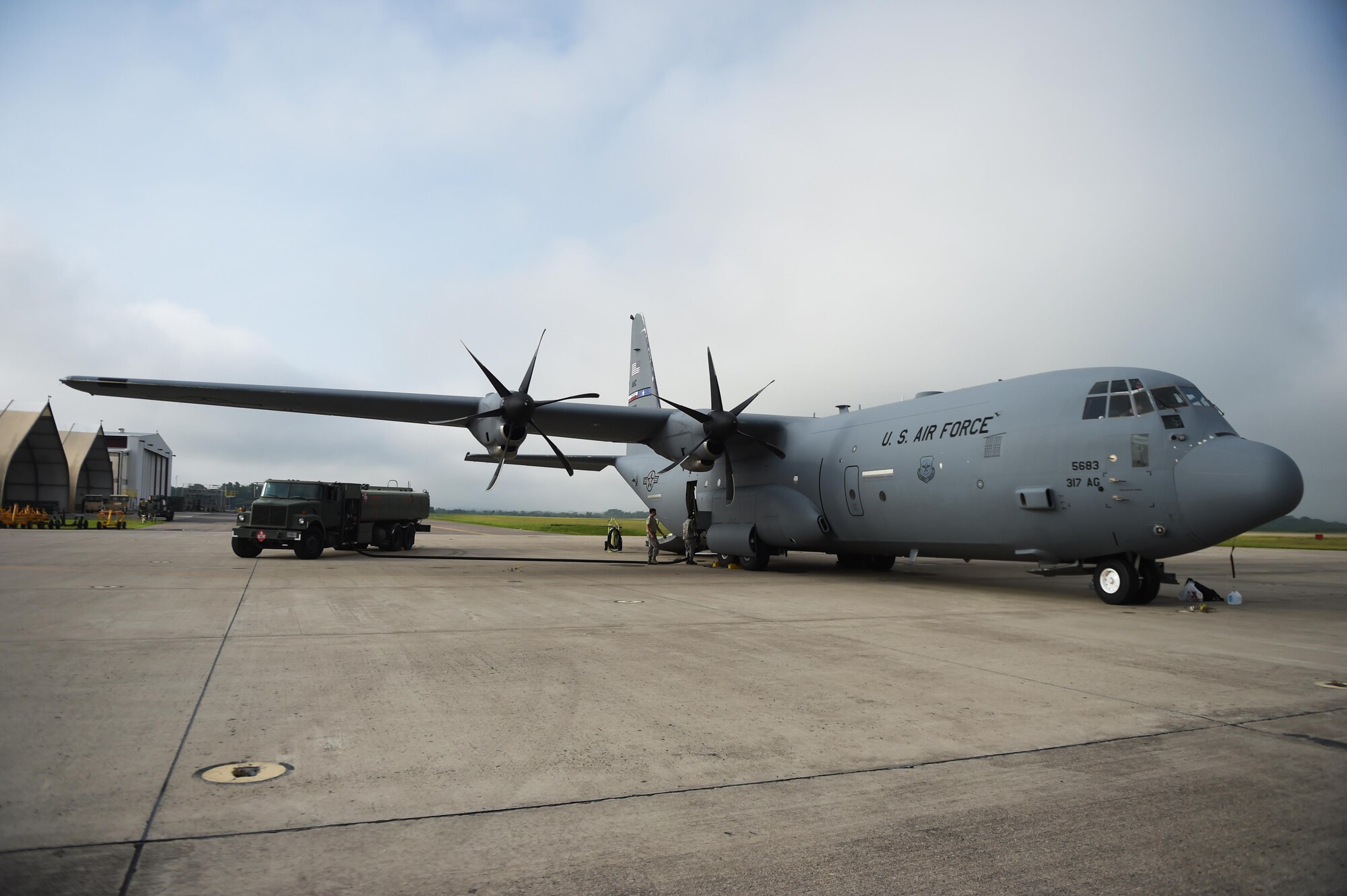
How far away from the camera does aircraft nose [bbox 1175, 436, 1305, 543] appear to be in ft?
34.2

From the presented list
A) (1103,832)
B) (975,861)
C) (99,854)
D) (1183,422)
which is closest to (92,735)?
(99,854)

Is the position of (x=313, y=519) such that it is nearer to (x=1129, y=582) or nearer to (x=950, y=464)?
(x=950, y=464)

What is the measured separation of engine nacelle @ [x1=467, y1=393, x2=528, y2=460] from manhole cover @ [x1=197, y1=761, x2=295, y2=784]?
13486 mm

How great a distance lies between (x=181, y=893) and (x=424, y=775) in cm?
135

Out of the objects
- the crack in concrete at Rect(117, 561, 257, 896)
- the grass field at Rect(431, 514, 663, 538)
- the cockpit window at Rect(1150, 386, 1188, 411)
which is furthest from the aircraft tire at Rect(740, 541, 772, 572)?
the grass field at Rect(431, 514, 663, 538)

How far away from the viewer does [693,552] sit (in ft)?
71.5

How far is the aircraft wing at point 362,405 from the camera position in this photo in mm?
16906

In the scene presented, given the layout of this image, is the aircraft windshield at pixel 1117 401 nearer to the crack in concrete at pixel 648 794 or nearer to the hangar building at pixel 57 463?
the crack in concrete at pixel 648 794

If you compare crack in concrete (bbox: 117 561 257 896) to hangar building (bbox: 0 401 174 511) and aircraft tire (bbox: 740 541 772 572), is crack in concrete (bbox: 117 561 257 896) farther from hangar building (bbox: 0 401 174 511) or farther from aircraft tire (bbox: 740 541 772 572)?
hangar building (bbox: 0 401 174 511)

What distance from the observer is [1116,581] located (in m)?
12.3

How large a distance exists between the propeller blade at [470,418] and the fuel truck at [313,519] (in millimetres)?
Result: 3804

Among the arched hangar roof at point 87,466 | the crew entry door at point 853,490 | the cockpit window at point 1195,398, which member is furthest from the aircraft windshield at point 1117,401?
the arched hangar roof at point 87,466

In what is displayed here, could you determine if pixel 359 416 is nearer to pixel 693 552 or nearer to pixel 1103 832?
pixel 693 552

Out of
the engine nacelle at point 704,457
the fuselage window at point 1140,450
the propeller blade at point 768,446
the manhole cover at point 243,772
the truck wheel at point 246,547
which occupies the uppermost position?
the propeller blade at point 768,446
